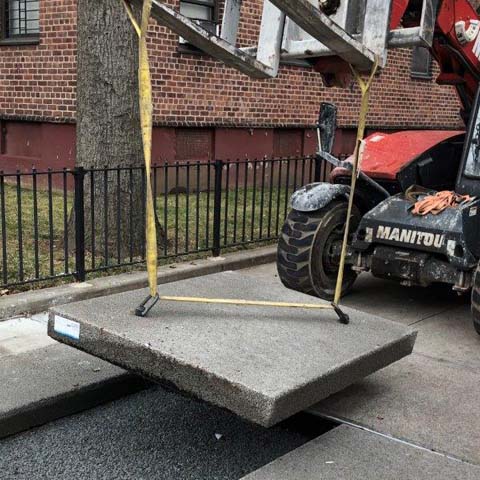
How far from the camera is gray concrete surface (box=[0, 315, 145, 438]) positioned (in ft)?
12.0

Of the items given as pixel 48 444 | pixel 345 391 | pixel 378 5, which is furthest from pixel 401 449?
pixel 378 5

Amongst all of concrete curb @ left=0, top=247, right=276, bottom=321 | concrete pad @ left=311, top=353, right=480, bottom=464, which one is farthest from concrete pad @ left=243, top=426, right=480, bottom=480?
concrete curb @ left=0, top=247, right=276, bottom=321

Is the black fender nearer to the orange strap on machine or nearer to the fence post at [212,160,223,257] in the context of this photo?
the orange strap on machine

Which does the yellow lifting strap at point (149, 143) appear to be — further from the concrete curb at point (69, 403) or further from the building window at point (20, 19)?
the building window at point (20, 19)

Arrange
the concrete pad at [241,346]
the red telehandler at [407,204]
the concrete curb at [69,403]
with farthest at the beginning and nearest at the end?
the red telehandler at [407,204]
the concrete curb at [69,403]
the concrete pad at [241,346]

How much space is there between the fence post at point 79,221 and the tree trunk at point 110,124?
409mm

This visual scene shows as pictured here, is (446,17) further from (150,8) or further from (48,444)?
(48,444)

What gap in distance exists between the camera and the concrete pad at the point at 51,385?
12.0ft

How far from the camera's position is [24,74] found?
10.6 meters

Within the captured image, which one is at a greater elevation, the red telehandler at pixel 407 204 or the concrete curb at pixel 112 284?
the red telehandler at pixel 407 204

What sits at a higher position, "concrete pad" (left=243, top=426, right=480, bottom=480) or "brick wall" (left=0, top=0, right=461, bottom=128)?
"brick wall" (left=0, top=0, right=461, bottom=128)

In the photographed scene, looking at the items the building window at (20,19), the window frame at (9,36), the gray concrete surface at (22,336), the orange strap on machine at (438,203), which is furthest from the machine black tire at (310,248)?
the building window at (20,19)

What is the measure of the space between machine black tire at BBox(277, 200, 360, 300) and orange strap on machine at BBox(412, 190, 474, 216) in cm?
72

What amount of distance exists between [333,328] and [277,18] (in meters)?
1.72
